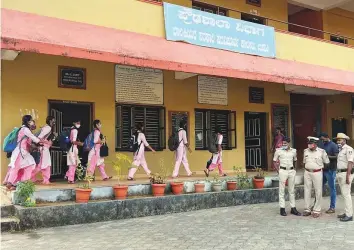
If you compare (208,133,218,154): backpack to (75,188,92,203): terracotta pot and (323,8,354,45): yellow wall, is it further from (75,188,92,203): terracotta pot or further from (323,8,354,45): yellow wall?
(323,8,354,45): yellow wall

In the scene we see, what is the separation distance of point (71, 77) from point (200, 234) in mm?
5469

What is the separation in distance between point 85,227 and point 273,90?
30.7 ft

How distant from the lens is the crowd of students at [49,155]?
8.05m

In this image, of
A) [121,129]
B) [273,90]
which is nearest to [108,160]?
[121,129]

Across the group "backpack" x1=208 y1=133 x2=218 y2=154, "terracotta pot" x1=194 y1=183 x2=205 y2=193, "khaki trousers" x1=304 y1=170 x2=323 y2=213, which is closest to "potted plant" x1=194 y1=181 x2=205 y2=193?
"terracotta pot" x1=194 y1=183 x2=205 y2=193

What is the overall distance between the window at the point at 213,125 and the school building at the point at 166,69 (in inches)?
1.3

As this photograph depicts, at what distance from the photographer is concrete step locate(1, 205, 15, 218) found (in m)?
7.02

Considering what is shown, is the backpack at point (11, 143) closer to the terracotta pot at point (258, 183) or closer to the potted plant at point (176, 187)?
the potted plant at point (176, 187)

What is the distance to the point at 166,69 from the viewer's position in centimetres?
945

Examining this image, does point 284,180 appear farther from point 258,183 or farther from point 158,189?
point 158,189

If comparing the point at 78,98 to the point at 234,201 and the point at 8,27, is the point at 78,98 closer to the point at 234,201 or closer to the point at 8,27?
the point at 8,27

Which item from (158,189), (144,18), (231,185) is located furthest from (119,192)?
(144,18)

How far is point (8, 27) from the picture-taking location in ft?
25.0

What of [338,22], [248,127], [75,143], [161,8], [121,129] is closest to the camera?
[75,143]
